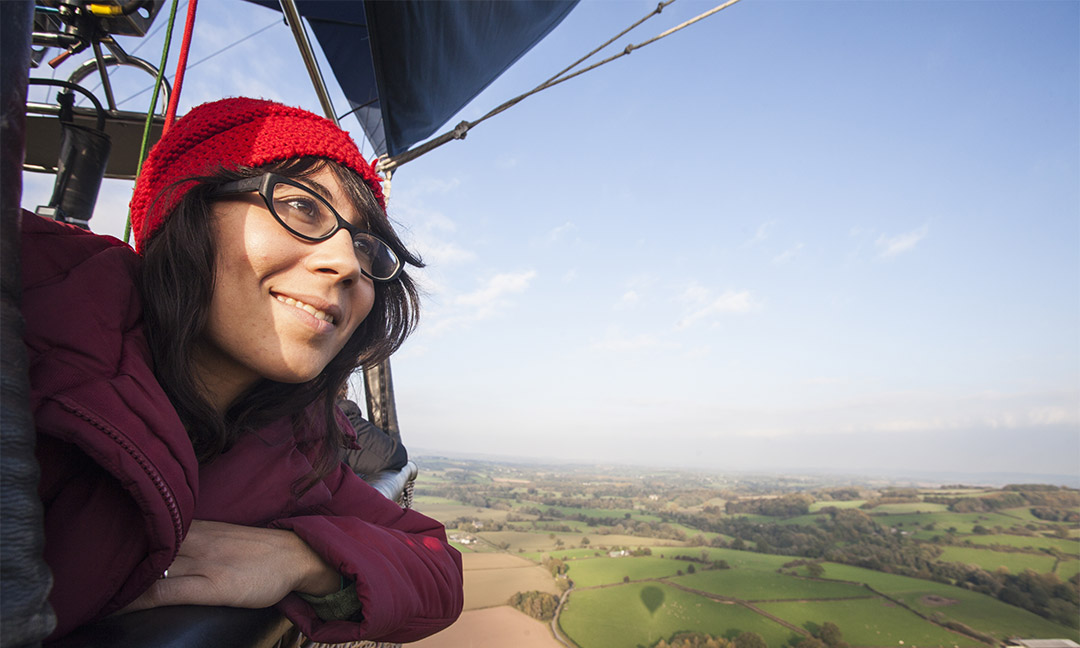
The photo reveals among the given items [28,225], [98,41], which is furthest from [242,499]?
[98,41]

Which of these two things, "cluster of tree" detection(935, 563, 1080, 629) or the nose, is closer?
the nose

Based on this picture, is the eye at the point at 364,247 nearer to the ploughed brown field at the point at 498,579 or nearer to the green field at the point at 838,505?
the ploughed brown field at the point at 498,579

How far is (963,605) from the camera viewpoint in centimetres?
595

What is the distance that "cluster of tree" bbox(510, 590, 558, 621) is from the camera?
14.8 feet

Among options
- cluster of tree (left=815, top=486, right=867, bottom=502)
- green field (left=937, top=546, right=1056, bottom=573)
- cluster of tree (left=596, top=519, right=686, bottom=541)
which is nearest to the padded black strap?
cluster of tree (left=596, top=519, right=686, bottom=541)

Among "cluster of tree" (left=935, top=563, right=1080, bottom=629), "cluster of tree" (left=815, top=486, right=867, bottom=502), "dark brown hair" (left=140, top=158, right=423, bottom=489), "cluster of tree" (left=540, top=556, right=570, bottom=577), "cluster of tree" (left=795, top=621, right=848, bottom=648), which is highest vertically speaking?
"dark brown hair" (left=140, top=158, right=423, bottom=489)

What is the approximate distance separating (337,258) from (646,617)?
5.59 meters

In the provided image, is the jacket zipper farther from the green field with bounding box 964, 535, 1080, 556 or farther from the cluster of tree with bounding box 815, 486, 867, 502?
the cluster of tree with bounding box 815, 486, 867, 502

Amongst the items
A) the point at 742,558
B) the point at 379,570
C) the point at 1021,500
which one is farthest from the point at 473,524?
the point at 1021,500

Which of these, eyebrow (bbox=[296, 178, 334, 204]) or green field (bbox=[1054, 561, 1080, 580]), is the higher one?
eyebrow (bbox=[296, 178, 334, 204])

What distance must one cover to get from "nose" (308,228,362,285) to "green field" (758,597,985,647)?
646 centimetres

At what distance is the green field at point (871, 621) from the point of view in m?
5.20

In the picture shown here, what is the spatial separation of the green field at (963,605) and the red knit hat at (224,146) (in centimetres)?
755

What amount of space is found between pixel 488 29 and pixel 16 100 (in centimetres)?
350
